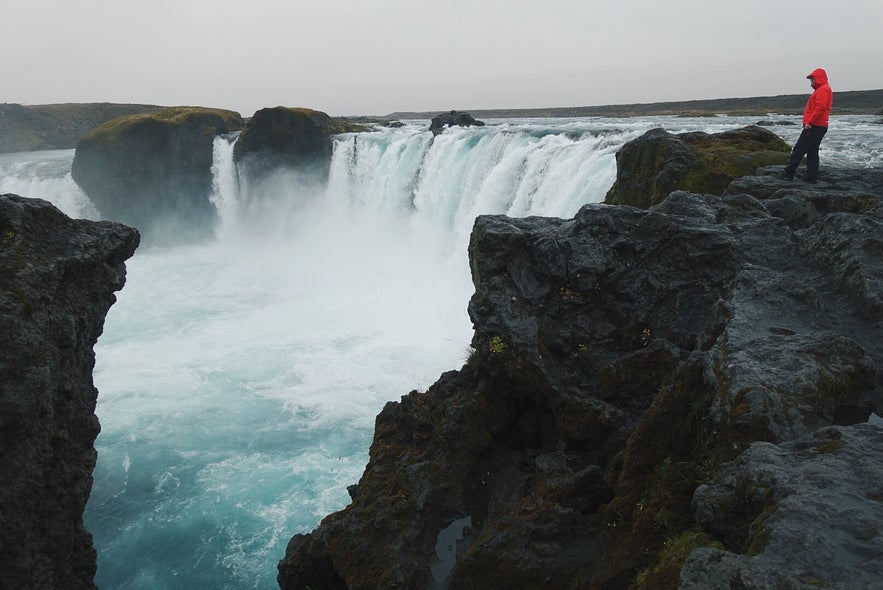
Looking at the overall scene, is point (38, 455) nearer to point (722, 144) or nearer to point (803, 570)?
point (803, 570)

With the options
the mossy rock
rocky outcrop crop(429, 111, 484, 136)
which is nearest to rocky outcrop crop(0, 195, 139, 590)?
the mossy rock

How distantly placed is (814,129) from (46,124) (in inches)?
4210

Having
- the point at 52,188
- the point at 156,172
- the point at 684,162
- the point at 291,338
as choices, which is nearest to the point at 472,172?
the point at 291,338

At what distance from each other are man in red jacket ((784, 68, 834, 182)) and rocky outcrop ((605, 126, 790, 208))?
1584 mm

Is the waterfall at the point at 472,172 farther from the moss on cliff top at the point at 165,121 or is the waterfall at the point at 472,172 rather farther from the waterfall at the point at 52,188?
the waterfall at the point at 52,188

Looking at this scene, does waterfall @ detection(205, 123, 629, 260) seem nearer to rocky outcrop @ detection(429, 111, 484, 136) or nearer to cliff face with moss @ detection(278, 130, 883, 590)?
cliff face with moss @ detection(278, 130, 883, 590)

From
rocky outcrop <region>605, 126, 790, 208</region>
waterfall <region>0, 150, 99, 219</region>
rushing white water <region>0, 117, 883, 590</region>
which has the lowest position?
rushing white water <region>0, 117, 883, 590</region>

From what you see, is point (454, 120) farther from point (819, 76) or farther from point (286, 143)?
point (819, 76)

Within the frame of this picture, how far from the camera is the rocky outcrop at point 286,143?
40031 millimetres

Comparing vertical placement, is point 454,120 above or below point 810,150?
above

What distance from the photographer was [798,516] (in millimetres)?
3264

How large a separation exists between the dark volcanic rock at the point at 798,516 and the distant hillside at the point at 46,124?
330 feet

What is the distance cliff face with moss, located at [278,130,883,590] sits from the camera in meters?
3.78

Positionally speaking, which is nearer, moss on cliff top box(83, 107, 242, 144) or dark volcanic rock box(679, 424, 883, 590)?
dark volcanic rock box(679, 424, 883, 590)
